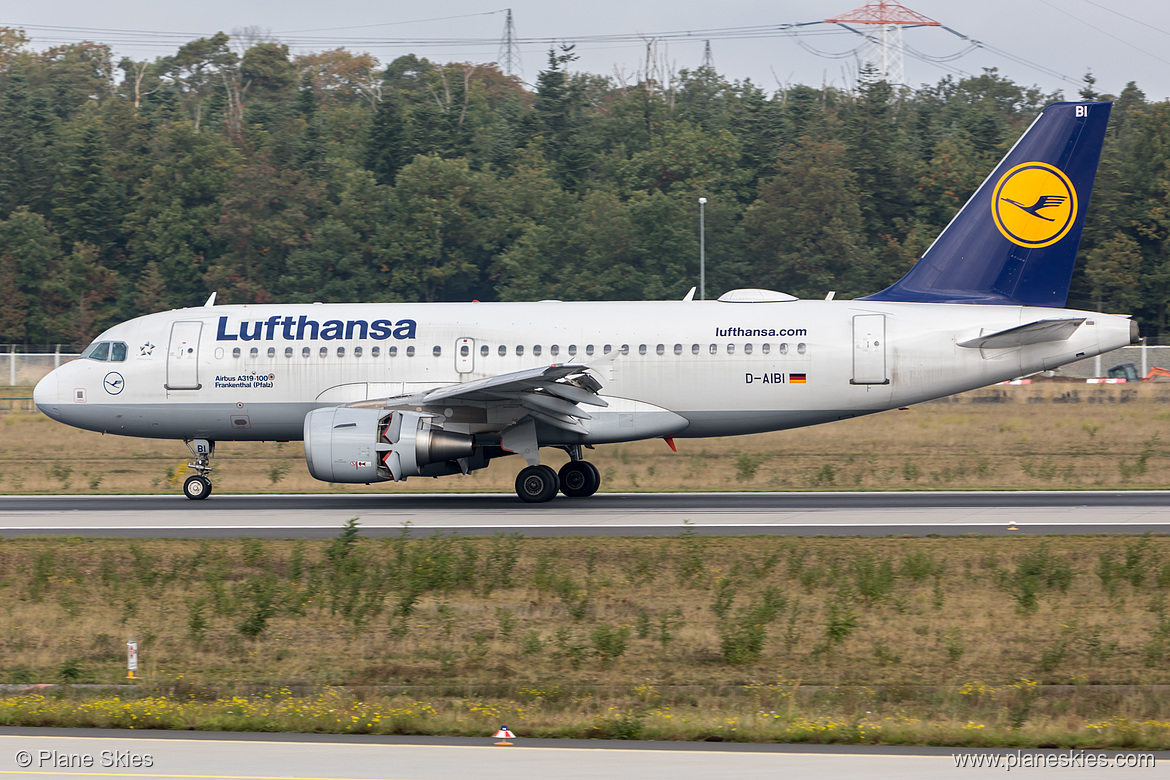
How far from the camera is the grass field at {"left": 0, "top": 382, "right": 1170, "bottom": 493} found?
2864cm

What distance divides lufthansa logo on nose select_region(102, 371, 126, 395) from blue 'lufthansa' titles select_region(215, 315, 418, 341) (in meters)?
2.29

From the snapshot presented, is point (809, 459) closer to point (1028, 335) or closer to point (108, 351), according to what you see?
point (1028, 335)

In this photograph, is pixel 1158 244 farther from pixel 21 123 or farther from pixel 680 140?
pixel 21 123

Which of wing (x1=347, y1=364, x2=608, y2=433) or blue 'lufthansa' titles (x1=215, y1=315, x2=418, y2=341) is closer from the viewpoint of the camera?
wing (x1=347, y1=364, x2=608, y2=433)

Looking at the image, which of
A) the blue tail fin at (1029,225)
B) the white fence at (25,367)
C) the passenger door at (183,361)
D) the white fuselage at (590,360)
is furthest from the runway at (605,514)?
the white fence at (25,367)

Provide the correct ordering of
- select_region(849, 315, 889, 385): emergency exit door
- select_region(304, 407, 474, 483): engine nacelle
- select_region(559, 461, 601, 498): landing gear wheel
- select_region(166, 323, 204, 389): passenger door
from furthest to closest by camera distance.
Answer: select_region(166, 323, 204, 389): passenger door, select_region(559, 461, 601, 498): landing gear wheel, select_region(849, 315, 889, 385): emergency exit door, select_region(304, 407, 474, 483): engine nacelle

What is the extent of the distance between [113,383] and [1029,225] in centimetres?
1973

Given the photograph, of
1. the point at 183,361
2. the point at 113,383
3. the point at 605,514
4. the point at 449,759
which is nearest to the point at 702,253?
the point at 183,361

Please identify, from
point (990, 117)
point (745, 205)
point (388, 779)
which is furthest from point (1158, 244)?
point (388, 779)

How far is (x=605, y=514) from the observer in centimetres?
2306

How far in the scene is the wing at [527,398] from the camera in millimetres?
23188

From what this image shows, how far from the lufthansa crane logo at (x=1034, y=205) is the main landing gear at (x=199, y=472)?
17.6 meters

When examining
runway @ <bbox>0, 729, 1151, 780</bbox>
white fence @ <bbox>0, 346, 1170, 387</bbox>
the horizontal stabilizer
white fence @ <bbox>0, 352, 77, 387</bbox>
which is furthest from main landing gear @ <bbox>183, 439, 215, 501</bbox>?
white fence @ <bbox>0, 352, 77, 387</bbox>

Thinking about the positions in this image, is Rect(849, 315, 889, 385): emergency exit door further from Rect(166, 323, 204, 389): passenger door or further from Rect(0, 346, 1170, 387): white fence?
Rect(0, 346, 1170, 387): white fence
